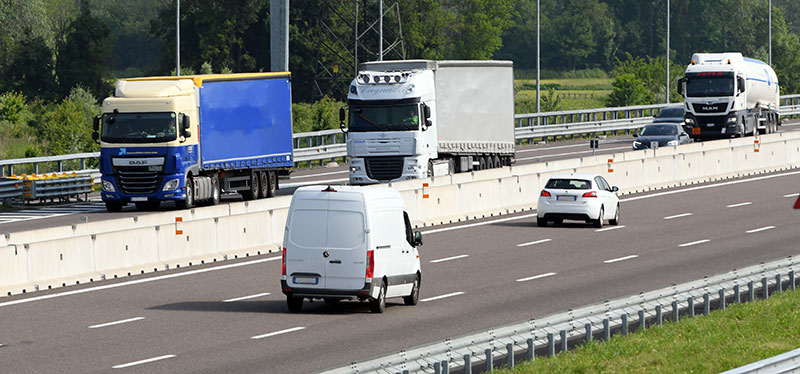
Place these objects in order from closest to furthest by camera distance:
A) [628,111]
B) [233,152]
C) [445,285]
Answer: [445,285] < [233,152] < [628,111]

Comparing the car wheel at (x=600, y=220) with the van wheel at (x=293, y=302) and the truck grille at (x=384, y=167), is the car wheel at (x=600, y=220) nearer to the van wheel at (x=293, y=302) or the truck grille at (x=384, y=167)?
the truck grille at (x=384, y=167)

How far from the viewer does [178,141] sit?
119 feet

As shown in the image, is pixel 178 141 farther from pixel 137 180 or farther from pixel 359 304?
pixel 359 304

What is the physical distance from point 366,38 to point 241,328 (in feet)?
269

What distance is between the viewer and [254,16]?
99000mm

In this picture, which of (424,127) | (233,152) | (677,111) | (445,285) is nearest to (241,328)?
(445,285)

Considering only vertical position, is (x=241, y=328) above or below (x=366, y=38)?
below

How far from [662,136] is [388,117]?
16940 mm

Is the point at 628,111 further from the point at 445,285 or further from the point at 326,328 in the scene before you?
the point at 326,328

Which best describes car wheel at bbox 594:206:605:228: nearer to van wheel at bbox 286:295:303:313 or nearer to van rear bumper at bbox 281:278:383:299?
van rear bumper at bbox 281:278:383:299

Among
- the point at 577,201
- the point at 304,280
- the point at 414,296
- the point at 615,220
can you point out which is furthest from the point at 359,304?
the point at 615,220

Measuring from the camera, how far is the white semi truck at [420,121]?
135 ft

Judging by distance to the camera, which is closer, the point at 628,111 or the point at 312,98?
the point at 628,111

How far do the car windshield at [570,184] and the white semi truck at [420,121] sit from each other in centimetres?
778
